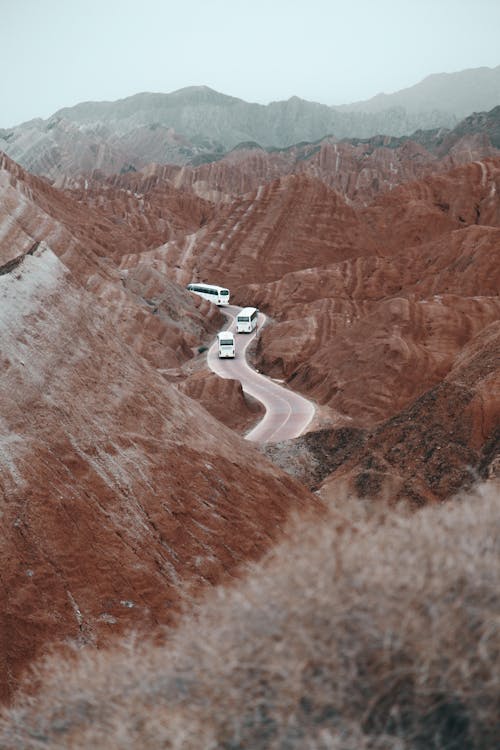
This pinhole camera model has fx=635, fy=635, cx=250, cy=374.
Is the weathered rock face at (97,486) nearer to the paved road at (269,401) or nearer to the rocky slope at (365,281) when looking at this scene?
the rocky slope at (365,281)

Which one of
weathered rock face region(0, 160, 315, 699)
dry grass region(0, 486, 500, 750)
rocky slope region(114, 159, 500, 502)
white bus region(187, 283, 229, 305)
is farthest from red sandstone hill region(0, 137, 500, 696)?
white bus region(187, 283, 229, 305)

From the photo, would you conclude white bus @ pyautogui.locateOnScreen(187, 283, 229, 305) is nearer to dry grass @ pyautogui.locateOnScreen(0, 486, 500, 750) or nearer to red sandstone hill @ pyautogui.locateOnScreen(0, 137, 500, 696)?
red sandstone hill @ pyautogui.locateOnScreen(0, 137, 500, 696)

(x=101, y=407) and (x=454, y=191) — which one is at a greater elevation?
(x=454, y=191)

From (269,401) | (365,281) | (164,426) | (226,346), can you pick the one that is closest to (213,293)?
(365,281)

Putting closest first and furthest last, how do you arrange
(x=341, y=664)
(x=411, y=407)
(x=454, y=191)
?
(x=341, y=664) → (x=411, y=407) → (x=454, y=191)

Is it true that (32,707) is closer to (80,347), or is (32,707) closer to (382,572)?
(382,572)

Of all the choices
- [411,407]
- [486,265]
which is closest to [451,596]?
[411,407]

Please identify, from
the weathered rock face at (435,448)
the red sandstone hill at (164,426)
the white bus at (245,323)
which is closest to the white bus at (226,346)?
the red sandstone hill at (164,426)
